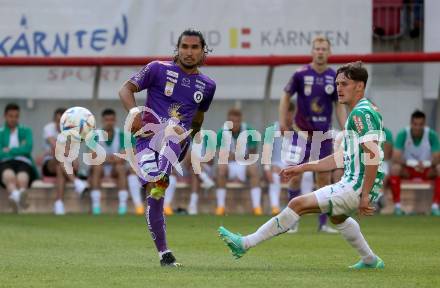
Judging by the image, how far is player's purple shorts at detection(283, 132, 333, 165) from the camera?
1383 cm

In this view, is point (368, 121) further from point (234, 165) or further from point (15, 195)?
point (15, 195)

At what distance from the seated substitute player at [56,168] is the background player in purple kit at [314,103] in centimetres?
462

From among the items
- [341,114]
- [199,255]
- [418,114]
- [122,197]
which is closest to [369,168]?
[199,255]

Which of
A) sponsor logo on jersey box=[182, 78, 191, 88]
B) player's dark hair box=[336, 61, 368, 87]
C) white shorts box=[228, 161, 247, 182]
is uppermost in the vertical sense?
player's dark hair box=[336, 61, 368, 87]

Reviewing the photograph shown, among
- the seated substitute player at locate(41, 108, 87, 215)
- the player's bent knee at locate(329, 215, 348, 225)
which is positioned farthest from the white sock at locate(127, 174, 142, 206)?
the player's bent knee at locate(329, 215, 348, 225)

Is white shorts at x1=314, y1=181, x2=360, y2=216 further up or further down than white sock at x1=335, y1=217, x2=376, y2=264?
A: further up

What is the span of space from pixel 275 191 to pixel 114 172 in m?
2.45

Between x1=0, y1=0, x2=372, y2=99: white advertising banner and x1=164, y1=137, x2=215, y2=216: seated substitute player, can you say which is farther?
x1=0, y1=0, x2=372, y2=99: white advertising banner

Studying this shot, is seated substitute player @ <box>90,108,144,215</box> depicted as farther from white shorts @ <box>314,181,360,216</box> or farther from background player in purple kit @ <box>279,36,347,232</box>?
white shorts @ <box>314,181,360,216</box>

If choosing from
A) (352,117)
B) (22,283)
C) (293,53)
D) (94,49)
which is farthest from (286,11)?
(22,283)

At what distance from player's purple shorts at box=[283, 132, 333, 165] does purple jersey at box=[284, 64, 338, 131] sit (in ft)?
0.53

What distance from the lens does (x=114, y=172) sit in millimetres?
17797

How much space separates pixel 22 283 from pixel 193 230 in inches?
241

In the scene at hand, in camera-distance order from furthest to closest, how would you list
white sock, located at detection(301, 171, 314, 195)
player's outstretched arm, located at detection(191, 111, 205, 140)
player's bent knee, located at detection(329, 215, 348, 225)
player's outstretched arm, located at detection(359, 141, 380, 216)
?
1. white sock, located at detection(301, 171, 314, 195)
2. player's outstretched arm, located at detection(191, 111, 205, 140)
3. player's bent knee, located at detection(329, 215, 348, 225)
4. player's outstretched arm, located at detection(359, 141, 380, 216)
